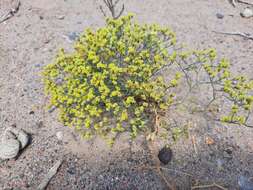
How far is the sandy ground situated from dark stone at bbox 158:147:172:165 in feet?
0.17

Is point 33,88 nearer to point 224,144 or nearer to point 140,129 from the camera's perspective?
point 140,129

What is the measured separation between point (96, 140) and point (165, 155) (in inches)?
22.8

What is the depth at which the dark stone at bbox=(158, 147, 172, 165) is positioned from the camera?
227 centimetres

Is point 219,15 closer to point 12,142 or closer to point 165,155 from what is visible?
point 165,155

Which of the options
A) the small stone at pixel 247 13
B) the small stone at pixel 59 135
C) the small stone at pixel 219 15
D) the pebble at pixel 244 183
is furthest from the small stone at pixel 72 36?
the pebble at pixel 244 183

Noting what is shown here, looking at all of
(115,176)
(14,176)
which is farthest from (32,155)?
(115,176)

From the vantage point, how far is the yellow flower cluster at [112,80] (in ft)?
7.14

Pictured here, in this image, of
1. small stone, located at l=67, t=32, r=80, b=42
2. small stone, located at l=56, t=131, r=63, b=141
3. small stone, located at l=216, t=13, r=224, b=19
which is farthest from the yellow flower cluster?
small stone, located at l=216, t=13, r=224, b=19

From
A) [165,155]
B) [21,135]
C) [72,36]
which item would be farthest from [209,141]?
[72,36]

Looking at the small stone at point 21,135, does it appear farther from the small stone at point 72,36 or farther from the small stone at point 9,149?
the small stone at point 72,36

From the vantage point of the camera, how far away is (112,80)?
2266 millimetres

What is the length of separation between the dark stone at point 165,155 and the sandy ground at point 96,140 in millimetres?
53

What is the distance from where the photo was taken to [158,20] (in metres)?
3.86

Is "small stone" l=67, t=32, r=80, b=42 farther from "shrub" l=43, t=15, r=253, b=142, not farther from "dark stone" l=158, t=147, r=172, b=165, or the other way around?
"dark stone" l=158, t=147, r=172, b=165
